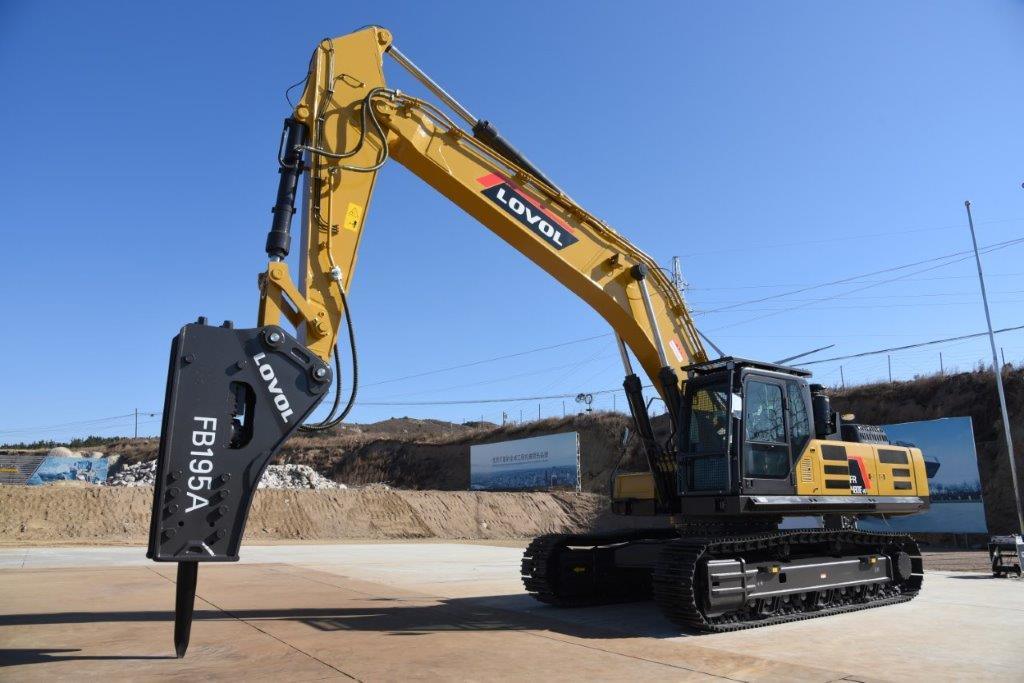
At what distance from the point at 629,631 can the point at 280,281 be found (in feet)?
16.8

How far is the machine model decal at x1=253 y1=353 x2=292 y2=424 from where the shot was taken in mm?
5871

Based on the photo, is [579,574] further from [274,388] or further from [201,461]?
[201,461]

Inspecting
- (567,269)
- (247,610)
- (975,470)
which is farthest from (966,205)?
(247,610)

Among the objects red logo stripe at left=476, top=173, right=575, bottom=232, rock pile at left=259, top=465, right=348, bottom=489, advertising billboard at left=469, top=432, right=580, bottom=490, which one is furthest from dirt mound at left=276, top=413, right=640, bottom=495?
red logo stripe at left=476, top=173, right=575, bottom=232

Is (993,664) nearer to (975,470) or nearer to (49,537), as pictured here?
(975,470)

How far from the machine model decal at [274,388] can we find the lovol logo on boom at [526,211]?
366 cm

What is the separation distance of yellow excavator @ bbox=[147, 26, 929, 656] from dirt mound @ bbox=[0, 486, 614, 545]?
24.1 meters

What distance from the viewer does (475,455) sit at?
1652 inches

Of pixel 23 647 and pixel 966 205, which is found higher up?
pixel 966 205

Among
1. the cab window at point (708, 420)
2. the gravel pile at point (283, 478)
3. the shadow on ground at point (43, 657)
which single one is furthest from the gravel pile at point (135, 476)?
the cab window at point (708, 420)

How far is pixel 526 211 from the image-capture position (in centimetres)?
885

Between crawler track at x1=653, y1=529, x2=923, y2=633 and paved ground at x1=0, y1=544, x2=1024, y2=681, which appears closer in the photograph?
paved ground at x1=0, y1=544, x2=1024, y2=681

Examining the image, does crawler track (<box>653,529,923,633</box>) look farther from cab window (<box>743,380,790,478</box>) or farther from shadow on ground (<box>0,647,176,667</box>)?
shadow on ground (<box>0,647,176,667</box>)

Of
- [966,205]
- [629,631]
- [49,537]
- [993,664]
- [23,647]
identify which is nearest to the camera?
[993,664]
